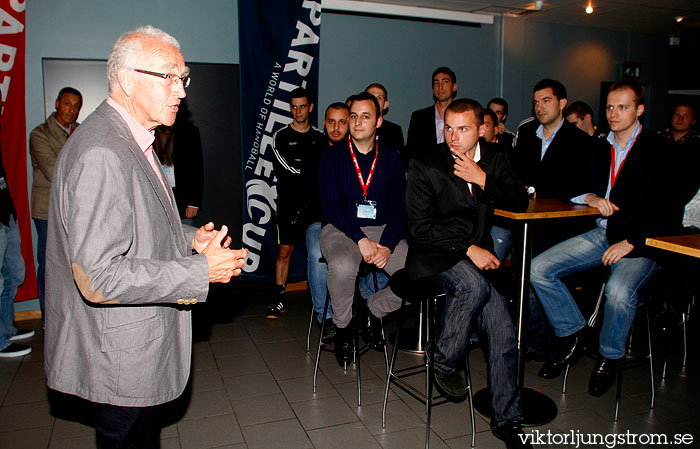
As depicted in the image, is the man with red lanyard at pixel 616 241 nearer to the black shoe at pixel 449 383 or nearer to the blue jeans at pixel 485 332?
the blue jeans at pixel 485 332

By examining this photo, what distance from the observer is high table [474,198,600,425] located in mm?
2705

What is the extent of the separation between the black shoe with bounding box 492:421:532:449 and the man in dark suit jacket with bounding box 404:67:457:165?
9.73ft

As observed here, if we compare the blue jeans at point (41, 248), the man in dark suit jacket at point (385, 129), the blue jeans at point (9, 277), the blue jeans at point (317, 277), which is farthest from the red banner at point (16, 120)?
the man in dark suit jacket at point (385, 129)

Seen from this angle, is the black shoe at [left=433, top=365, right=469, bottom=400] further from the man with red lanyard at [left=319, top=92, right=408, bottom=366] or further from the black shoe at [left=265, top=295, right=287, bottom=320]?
the black shoe at [left=265, top=295, right=287, bottom=320]

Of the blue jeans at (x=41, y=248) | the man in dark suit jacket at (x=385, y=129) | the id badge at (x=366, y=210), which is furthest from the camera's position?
the man in dark suit jacket at (x=385, y=129)

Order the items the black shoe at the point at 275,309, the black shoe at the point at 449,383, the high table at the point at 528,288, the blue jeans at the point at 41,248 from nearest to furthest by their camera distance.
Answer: the black shoe at the point at 449,383 → the high table at the point at 528,288 → the blue jeans at the point at 41,248 → the black shoe at the point at 275,309

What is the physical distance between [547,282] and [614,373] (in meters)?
0.64

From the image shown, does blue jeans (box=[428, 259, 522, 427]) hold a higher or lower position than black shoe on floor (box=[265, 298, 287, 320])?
higher

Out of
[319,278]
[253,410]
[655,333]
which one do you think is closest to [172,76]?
[253,410]

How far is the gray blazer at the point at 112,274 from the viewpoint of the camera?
4.35ft

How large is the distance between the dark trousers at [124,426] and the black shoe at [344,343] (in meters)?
1.83

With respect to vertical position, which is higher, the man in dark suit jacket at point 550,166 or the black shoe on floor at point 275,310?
the man in dark suit jacket at point 550,166

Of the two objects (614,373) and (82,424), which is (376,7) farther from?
(82,424)

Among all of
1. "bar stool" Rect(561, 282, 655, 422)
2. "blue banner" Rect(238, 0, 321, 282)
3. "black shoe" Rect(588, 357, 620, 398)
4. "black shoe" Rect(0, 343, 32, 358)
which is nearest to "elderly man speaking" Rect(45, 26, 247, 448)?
"bar stool" Rect(561, 282, 655, 422)
